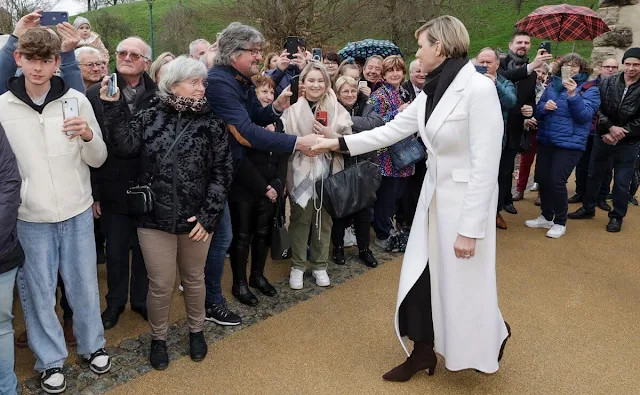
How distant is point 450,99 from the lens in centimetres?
285

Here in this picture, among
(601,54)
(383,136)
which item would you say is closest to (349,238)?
(383,136)

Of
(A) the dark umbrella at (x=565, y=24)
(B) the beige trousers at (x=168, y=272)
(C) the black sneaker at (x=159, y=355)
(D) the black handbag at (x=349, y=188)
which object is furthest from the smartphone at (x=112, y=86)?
(A) the dark umbrella at (x=565, y=24)

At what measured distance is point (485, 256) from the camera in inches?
117

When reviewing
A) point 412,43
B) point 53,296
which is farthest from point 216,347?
point 412,43

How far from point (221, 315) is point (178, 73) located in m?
1.87

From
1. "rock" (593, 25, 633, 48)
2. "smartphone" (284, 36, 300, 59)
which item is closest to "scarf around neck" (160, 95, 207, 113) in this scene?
"smartphone" (284, 36, 300, 59)

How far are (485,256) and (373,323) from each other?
4.40 feet

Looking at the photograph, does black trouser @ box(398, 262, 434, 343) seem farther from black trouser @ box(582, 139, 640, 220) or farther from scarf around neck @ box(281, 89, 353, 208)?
black trouser @ box(582, 139, 640, 220)

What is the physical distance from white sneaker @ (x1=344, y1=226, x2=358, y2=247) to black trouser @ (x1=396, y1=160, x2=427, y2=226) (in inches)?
25.4

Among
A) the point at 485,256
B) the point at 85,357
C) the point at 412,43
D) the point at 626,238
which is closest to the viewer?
the point at 485,256

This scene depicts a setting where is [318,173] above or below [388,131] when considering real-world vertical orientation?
below

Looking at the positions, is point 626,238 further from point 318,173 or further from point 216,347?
point 216,347

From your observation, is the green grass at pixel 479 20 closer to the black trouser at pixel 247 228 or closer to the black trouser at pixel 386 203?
the black trouser at pixel 386 203

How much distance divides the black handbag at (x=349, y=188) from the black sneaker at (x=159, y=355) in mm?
1805
